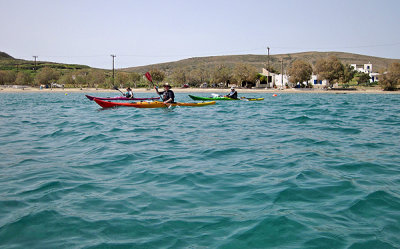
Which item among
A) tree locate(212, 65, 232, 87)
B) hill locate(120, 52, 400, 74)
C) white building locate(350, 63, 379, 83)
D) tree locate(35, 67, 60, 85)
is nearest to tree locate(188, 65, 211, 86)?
tree locate(212, 65, 232, 87)

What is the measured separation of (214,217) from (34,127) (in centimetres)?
1186

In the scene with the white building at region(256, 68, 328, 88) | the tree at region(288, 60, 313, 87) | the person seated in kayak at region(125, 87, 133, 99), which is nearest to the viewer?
the person seated in kayak at region(125, 87, 133, 99)

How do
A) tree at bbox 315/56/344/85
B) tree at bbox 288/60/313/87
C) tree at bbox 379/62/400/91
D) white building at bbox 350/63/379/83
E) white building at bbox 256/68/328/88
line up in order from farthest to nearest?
white building at bbox 350/63/379/83
white building at bbox 256/68/328/88
tree at bbox 288/60/313/87
tree at bbox 315/56/344/85
tree at bbox 379/62/400/91

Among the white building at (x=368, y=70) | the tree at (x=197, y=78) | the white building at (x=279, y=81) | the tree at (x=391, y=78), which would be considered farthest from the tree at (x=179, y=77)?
the white building at (x=368, y=70)

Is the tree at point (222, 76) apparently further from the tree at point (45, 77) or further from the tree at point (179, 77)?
the tree at point (45, 77)

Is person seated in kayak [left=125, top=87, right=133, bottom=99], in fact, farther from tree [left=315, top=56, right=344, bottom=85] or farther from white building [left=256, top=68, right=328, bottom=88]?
white building [left=256, top=68, right=328, bottom=88]

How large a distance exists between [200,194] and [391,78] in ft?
227

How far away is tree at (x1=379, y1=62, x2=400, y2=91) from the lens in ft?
205

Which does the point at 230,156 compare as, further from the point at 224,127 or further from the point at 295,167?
the point at 224,127

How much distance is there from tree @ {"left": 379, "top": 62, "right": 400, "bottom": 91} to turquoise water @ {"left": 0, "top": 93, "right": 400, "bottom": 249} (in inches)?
2443

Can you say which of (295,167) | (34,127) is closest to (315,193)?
(295,167)

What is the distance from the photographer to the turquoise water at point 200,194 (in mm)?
3744

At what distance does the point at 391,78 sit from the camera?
207 feet

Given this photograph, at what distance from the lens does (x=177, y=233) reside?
12.5ft
